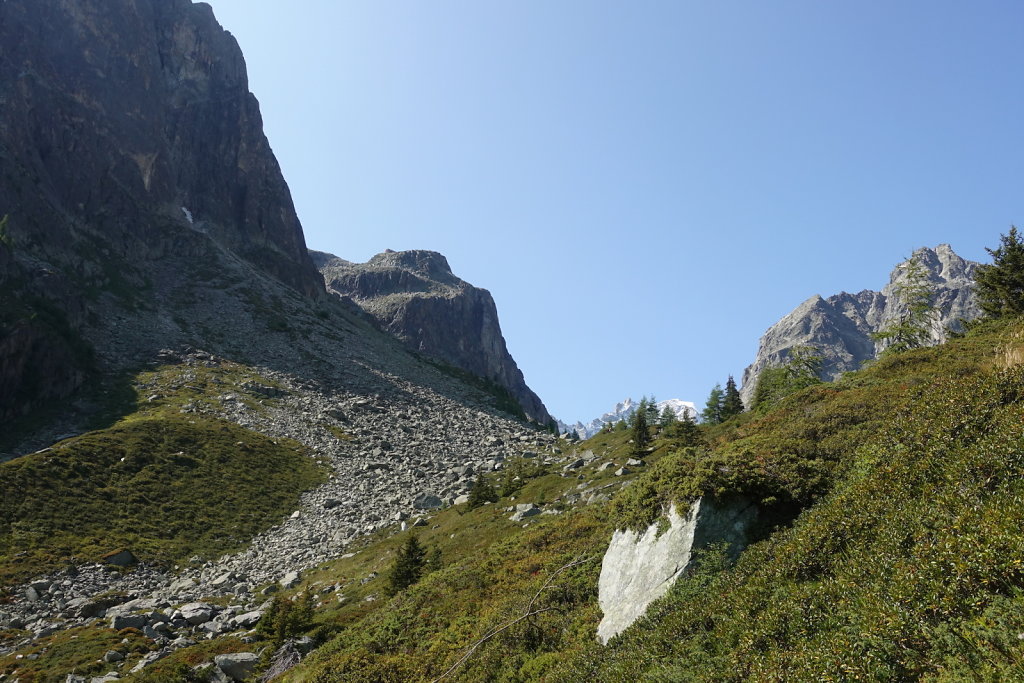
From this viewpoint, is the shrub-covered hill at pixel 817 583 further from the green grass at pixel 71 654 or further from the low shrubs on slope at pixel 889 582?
the green grass at pixel 71 654

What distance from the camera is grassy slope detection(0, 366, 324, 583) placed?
112 ft

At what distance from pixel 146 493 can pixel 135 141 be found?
375 feet

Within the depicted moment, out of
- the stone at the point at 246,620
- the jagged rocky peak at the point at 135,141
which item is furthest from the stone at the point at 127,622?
the jagged rocky peak at the point at 135,141

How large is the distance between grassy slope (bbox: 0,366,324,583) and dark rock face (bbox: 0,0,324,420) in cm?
1713

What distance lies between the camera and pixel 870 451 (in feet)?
42.2

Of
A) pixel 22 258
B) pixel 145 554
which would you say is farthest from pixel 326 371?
pixel 145 554

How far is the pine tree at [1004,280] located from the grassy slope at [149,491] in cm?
5542

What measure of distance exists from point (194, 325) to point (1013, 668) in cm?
9966

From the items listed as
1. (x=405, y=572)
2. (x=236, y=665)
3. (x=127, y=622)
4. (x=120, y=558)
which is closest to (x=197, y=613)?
(x=127, y=622)

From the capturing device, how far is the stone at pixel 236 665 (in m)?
19.9

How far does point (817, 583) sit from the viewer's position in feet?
29.1

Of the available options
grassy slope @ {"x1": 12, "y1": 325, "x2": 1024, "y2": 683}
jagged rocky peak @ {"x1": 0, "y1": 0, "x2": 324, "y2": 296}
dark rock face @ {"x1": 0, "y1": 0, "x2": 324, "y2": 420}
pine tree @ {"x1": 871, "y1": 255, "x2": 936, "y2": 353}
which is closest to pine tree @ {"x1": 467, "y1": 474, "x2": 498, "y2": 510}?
grassy slope @ {"x1": 12, "y1": 325, "x2": 1024, "y2": 683}

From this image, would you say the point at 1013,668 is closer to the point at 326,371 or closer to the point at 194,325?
the point at 326,371

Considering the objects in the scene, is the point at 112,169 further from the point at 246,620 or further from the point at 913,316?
the point at 913,316
